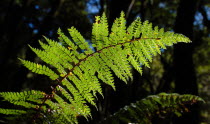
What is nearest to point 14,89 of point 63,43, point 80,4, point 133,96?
point 133,96

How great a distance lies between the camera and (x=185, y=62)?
10.5 ft

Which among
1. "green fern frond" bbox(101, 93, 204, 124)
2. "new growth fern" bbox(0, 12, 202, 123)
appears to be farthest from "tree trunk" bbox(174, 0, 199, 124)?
"new growth fern" bbox(0, 12, 202, 123)

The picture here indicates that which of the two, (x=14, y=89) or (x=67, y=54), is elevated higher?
(x=14, y=89)

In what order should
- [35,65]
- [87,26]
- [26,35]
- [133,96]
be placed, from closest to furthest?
[35,65] → [133,96] → [87,26] → [26,35]

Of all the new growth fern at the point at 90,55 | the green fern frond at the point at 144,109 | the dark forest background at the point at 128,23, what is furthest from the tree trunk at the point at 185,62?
the new growth fern at the point at 90,55

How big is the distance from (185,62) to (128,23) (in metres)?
1.38

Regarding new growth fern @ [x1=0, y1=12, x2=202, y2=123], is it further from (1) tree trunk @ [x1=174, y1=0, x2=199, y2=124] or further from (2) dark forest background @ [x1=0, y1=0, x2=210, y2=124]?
(1) tree trunk @ [x1=174, y1=0, x2=199, y2=124]

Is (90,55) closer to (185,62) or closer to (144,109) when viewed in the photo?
(144,109)

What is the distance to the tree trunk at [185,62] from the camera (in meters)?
2.89

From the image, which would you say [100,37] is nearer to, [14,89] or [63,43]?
[63,43]

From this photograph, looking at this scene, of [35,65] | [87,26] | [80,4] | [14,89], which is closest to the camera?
[35,65]

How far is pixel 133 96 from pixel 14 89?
9.88 ft

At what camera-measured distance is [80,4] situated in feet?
28.1

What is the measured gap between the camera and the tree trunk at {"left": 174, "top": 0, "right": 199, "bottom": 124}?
289 centimetres
